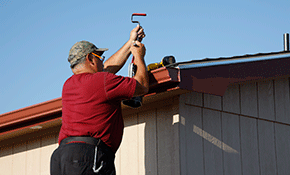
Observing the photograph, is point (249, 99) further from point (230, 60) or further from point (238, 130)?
point (230, 60)

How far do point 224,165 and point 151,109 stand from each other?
1060 millimetres

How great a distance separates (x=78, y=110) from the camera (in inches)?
136

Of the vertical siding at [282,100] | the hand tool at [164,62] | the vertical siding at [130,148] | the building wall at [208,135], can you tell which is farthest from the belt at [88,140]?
the vertical siding at [282,100]

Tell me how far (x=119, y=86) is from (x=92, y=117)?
0.35 meters

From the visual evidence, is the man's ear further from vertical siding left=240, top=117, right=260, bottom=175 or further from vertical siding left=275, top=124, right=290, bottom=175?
vertical siding left=275, top=124, right=290, bottom=175

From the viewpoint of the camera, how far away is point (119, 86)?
330 cm

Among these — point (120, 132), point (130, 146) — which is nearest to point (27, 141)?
point (130, 146)

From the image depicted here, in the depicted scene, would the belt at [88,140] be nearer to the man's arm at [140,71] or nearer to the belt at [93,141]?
the belt at [93,141]

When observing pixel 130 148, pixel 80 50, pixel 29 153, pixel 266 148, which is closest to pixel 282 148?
pixel 266 148

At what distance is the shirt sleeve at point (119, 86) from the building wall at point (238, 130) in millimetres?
1243

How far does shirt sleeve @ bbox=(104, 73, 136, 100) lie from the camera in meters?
3.30

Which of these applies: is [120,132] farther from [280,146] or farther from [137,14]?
[280,146]

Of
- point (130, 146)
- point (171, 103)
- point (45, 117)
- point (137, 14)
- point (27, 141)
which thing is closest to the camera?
point (137, 14)

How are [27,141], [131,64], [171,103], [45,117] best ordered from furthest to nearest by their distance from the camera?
[27,141]
[45,117]
[171,103]
[131,64]
